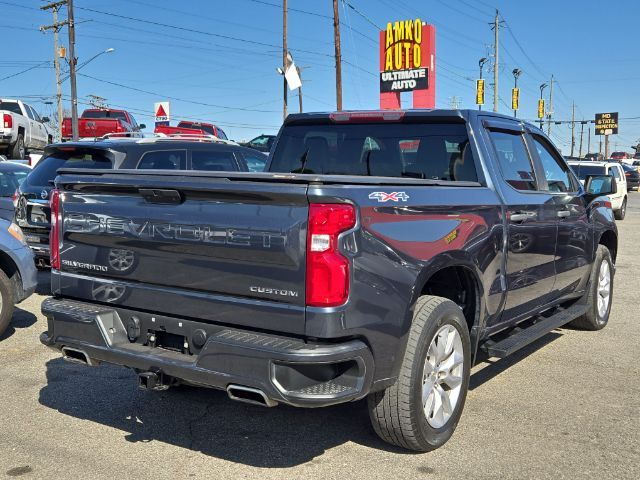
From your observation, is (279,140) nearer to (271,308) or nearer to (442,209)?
(442,209)

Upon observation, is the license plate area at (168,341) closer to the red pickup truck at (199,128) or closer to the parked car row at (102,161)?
the parked car row at (102,161)

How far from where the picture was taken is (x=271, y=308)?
3381 millimetres

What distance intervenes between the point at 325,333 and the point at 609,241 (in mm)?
5149

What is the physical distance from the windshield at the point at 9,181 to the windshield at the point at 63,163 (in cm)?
144

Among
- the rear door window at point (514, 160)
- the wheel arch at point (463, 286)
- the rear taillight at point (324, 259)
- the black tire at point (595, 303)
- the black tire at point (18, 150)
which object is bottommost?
the black tire at point (595, 303)

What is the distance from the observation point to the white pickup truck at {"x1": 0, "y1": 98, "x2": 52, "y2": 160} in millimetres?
20438

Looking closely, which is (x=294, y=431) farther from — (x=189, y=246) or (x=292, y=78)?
(x=292, y=78)

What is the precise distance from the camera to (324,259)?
10.7ft

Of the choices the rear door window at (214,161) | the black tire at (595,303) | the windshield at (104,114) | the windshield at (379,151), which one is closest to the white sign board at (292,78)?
the windshield at (104,114)

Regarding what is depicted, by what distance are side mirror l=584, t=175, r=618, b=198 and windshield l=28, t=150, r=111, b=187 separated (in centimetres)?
519

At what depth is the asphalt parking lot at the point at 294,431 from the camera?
384 cm

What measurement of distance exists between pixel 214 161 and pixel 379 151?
14.1ft

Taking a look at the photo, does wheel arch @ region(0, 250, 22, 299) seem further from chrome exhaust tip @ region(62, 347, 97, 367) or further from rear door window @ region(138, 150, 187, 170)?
chrome exhaust tip @ region(62, 347, 97, 367)

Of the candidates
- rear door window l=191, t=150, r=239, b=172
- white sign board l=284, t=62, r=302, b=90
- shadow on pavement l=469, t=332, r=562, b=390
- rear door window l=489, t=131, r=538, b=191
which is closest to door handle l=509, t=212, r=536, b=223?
rear door window l=489, t=131, r=538, b=191
